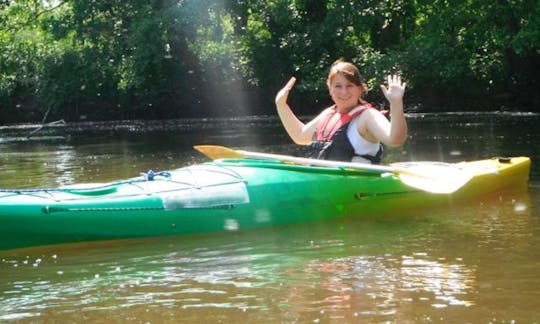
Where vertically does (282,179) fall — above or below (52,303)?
above

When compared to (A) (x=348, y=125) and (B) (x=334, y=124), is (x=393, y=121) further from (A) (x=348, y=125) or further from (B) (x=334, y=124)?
(B) (x=334, y=124)

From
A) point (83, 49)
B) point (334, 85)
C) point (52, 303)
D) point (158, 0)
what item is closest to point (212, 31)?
point (158, 0)

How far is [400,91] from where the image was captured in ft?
14.5

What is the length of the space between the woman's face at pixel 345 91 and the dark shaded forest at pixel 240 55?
1292 cm

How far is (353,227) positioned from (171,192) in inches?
49.3

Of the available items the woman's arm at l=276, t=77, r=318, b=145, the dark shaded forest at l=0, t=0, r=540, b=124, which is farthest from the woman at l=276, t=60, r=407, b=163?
the dark shaded forest at l=0, t=0, r=540, b=124

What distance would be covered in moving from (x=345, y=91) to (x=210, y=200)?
1.19 meters

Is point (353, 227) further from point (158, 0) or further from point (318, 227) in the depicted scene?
point (158, 0)

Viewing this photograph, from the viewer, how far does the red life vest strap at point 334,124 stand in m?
5.08

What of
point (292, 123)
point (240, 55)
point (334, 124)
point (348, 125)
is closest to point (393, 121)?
point (348, 125)

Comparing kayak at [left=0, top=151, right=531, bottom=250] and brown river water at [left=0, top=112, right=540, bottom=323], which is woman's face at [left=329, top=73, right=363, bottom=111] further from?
brown river water at [left=0, top=112, right=540, bottom=323]

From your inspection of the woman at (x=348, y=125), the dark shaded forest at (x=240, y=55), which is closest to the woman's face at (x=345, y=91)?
the woman at (x=348, y=125)

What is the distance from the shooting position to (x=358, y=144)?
17.0 feet

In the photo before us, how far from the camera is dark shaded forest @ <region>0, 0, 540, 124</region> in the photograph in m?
18.3
